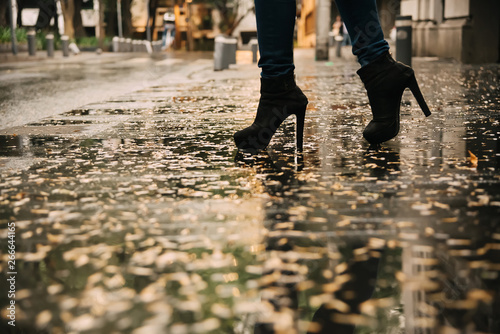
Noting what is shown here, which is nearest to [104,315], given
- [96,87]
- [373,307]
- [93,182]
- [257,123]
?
[373,307]

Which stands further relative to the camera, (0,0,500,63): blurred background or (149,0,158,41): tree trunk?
(149,0,158,41): tree trunk

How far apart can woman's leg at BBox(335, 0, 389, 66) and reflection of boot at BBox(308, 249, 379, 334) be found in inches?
76.6

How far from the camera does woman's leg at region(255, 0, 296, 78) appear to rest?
3385 millimetres

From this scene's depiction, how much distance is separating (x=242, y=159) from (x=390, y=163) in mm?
603

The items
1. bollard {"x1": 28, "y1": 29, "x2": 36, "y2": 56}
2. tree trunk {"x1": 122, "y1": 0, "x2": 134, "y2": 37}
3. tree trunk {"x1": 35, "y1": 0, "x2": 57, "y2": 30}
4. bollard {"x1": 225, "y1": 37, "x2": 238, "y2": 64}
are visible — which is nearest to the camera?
bollard {"x1": 225, "y1": 37, "x2": 238, "y2": 64}

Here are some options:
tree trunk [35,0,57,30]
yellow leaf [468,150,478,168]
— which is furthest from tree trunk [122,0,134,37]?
yellow leaf [468,150,478,168]

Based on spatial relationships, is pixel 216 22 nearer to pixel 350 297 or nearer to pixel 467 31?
pixel 467 31

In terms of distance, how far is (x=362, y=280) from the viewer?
1.53 m

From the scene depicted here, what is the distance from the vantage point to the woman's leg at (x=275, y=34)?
3.38 meters

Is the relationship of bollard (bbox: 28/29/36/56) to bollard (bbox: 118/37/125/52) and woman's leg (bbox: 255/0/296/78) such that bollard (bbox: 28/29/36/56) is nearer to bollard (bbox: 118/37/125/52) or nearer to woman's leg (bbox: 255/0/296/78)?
bollard (bbox: 118/37/125/52)

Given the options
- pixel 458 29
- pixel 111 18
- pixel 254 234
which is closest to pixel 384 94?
pixel 254 234

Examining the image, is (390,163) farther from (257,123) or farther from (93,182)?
(93,182)

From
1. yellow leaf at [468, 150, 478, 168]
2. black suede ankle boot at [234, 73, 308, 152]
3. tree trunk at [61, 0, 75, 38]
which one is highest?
tree trunk at [61, 0, 75, 38]

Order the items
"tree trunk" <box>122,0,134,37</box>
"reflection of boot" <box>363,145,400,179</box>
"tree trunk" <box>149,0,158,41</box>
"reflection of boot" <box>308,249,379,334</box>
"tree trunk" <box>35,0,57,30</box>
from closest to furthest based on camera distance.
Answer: "reflection of boot" <box>308,249,379,334</box> < "reflection of boot" <box>363,145,400,179</box> < "tree trunk" <box>35,0,57,30</box> < "tree trunk" <box>122,0,134,37</box> < "tree trunk" <box>149,0,158,41</box>
